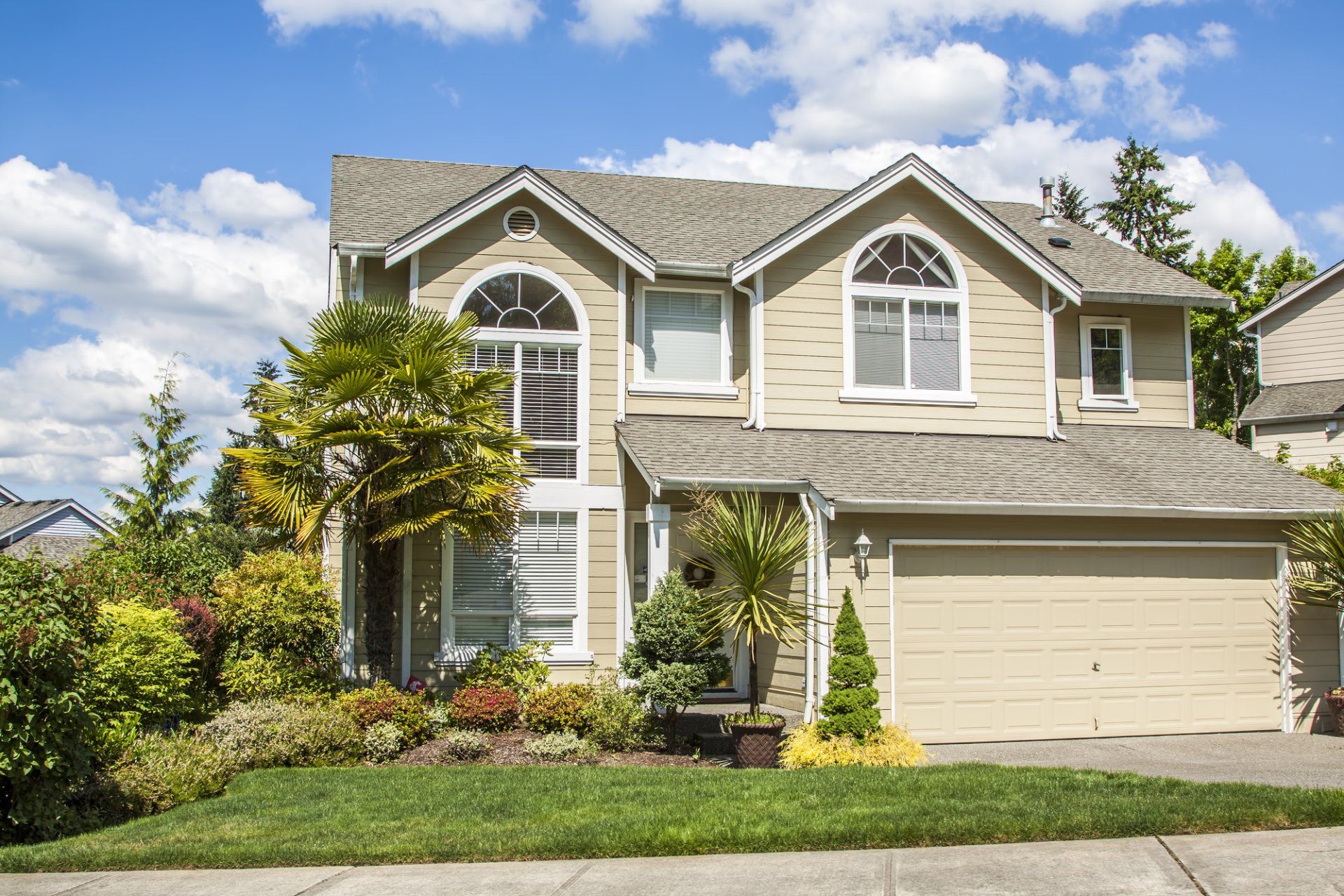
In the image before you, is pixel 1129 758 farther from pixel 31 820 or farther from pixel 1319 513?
pixel 31 820

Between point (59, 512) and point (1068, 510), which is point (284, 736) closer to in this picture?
point (1068, 510)

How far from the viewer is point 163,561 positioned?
1675 cm

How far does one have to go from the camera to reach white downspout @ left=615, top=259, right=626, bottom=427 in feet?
51.5

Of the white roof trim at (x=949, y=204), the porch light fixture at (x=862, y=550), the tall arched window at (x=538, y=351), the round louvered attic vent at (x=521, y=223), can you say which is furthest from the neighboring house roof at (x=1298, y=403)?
the round louvered attic vent at (x=521, y=223)

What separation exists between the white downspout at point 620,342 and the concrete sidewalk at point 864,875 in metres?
8.75

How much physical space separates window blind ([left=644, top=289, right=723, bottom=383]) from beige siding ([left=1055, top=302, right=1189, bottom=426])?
562 centimetres

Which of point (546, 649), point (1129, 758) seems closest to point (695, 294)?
point (546, 649)

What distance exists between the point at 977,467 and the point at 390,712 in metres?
8.00

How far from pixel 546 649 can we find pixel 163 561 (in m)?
6.40

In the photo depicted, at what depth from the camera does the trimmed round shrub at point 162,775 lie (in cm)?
965

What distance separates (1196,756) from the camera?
1247 centimetres

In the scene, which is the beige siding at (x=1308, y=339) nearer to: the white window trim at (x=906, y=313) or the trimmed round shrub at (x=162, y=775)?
the white window trim at (x=906, y=313)

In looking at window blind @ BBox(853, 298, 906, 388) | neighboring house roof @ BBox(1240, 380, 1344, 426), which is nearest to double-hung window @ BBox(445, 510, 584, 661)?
window blind @ BBox(853, 298, 906, 388)

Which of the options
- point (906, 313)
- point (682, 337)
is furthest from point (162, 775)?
point (906, 313)
